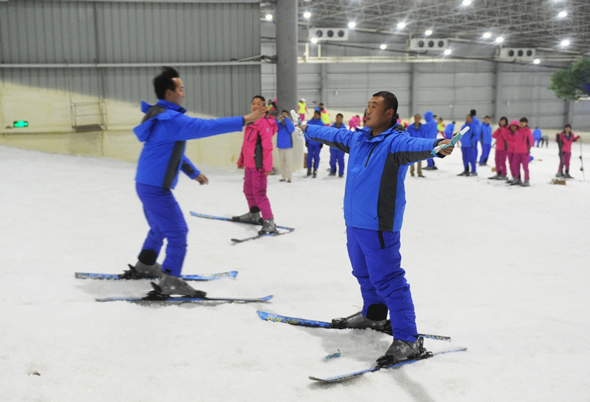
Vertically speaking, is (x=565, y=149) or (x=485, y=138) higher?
(x=485, y=138)

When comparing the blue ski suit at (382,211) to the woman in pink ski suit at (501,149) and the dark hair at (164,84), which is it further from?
the woman in pink ski suit at (501,149)

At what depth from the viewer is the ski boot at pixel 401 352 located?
3.49m

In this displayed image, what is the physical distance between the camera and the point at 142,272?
203 inches

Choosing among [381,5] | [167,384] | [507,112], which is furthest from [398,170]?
[507,112]

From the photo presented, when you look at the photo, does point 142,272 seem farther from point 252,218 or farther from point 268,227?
point 252,218

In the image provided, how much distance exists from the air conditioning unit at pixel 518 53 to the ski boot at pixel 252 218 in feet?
105

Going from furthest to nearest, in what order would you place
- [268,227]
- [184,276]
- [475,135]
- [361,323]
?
[475,135] → [268,227] → [184,276] → [361,323]

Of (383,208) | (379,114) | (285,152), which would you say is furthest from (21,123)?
(383,208)

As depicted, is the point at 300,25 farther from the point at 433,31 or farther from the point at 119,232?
the point at 119,232

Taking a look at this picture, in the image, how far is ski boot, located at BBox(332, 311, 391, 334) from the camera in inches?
162

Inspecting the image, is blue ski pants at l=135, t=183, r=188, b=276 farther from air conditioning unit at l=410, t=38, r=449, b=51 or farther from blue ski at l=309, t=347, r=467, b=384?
air conditioning unit at l=410, t=38, r=449, b=51

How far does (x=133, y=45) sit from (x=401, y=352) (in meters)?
13.7

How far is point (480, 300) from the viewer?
5.19 m

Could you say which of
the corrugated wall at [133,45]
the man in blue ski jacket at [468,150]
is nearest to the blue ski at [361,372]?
the man in blue ski jacket at [468,150]
